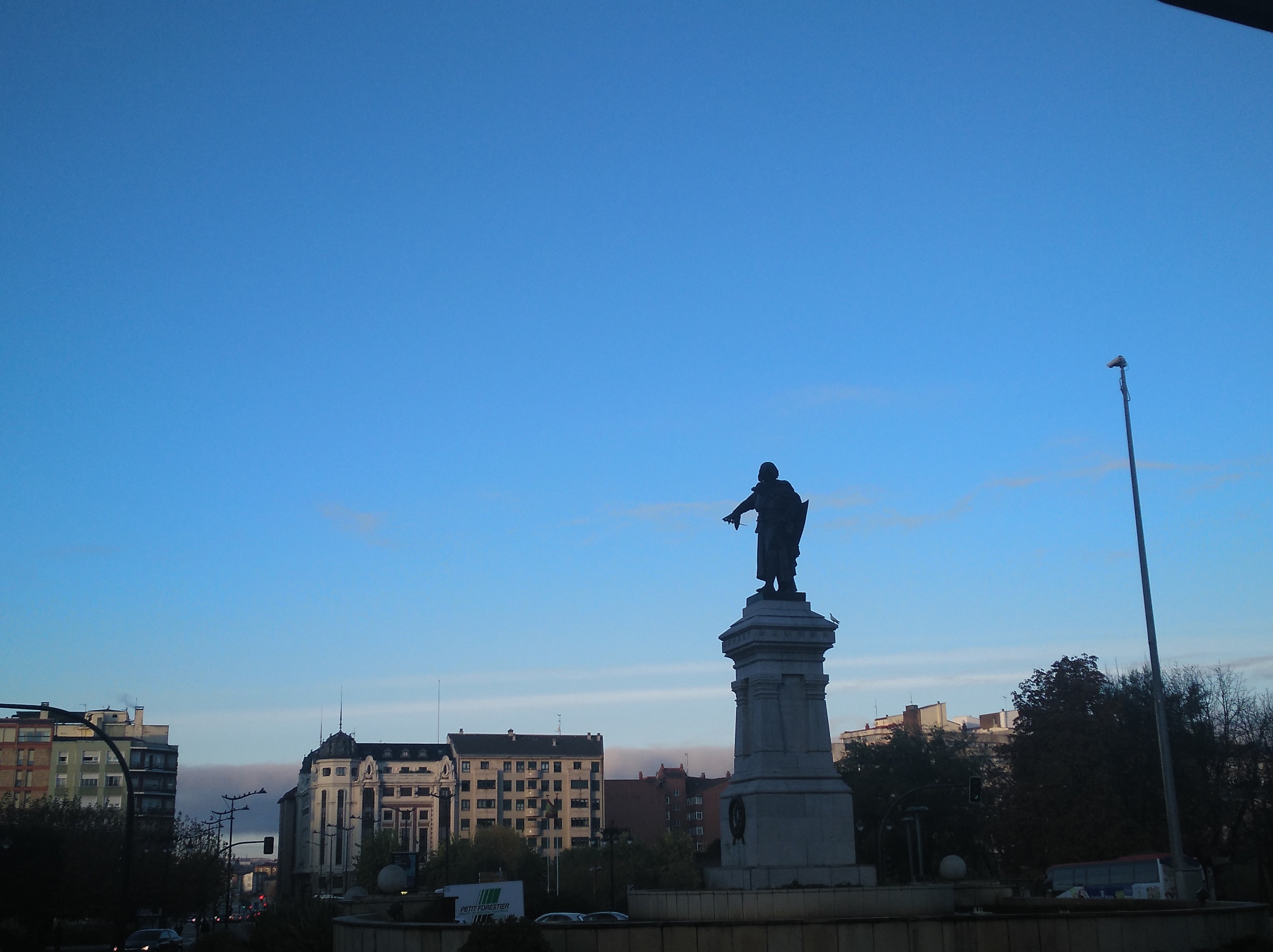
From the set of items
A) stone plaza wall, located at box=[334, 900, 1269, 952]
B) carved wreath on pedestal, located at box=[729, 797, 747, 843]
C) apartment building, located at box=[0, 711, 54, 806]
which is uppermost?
apartment building, located at box=[0, 711, 54, 806]

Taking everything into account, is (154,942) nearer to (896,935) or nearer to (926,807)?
(896,935)

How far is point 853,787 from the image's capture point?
70.4 m

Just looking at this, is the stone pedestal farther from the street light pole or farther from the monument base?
the street light pole

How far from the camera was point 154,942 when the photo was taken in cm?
4684

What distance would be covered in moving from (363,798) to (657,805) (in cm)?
3837

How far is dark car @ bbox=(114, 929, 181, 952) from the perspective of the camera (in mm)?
43844

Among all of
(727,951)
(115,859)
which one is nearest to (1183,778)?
(727,951)

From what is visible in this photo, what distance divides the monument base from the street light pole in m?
9.57

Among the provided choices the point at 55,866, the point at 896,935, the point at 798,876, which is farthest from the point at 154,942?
the point at 896,935

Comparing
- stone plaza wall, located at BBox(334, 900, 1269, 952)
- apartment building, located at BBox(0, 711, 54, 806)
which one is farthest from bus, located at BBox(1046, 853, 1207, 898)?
apartment building, located at BBox(0, 711, 54, 806)

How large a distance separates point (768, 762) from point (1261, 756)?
42.2 m

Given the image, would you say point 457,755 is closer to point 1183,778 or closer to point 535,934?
point 1183,778

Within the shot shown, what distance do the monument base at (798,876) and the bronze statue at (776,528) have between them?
5.75m

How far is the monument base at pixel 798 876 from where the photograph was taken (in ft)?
71.6
